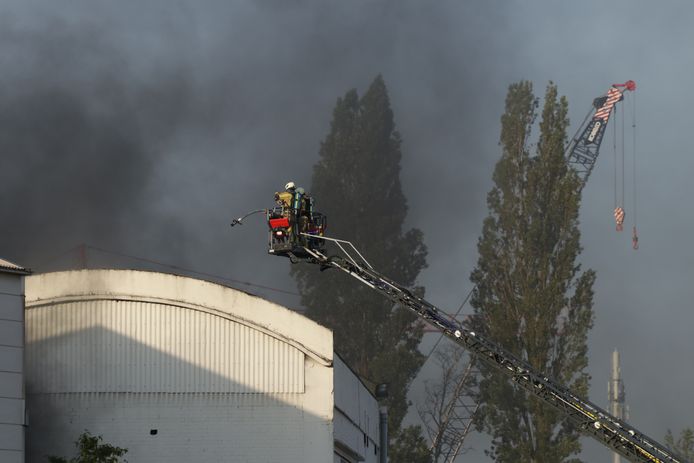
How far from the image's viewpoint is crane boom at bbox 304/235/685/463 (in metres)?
27.1

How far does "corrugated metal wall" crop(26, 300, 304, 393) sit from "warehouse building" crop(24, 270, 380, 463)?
3 cm

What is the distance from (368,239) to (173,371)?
29.9m

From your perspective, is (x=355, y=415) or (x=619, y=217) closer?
(x=355, y=415)

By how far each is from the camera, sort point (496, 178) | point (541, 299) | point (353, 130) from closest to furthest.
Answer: point (541, 299) → point (496, 178) → point (353, 130)

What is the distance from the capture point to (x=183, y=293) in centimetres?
2967

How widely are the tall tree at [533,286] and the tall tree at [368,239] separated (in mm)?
4201

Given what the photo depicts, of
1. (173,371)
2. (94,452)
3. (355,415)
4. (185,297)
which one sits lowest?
(94,452)

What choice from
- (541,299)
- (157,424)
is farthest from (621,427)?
(541,299)

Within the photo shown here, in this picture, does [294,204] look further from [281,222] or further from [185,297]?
[185,297]

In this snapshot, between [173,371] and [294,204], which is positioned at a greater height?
[294,204]

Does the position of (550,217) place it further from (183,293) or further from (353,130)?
(183,293)

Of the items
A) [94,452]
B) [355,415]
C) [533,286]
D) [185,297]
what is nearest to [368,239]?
[533,286]

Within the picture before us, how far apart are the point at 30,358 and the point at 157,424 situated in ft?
12.1

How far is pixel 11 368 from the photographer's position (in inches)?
1014
